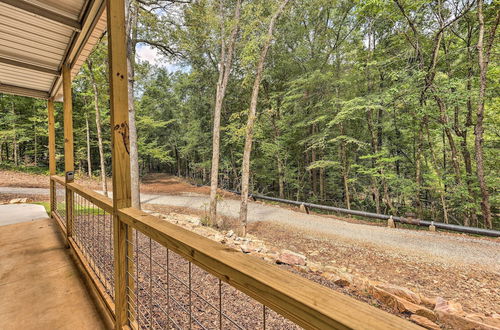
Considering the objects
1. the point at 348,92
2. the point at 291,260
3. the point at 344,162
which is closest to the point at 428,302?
the point at 291,260

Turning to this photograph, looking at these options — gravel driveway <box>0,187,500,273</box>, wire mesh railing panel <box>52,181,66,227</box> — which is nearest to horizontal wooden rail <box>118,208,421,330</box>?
wire mesh railing panel <box>52,181,66,227</box>

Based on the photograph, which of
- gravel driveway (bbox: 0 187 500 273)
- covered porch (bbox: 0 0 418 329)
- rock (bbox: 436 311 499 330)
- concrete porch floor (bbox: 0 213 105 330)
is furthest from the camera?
gravel driveway (bbox: 0 187 500 273)

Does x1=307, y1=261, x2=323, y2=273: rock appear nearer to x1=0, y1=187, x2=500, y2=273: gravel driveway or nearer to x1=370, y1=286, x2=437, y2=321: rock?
x1=370, y1=286, x2=437, y2=321: rock

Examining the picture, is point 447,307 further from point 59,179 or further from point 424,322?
point 59,179

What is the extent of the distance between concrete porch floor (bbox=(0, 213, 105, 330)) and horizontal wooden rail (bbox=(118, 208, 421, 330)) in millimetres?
1565

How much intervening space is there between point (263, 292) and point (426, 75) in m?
8.99

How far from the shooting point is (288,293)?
0.52 m

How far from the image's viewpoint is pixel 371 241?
213 inches

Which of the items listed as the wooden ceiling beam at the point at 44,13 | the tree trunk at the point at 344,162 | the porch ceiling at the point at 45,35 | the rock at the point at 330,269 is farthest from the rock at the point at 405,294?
the tree trunk at the point at 344,162

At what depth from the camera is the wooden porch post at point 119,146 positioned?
54.4 inches

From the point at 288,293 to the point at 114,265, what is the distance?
143cm

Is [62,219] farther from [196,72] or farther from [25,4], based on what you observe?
[196,72]

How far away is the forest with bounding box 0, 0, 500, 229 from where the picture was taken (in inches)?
258

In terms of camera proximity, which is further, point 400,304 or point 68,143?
point 68,143
